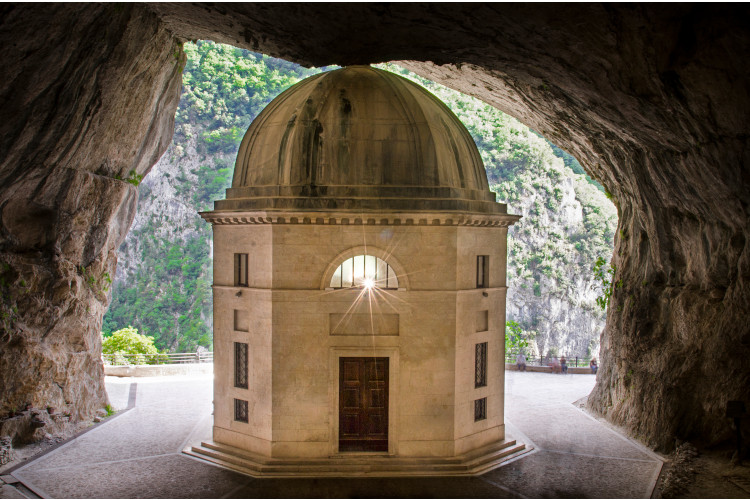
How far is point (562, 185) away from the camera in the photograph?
65.1m

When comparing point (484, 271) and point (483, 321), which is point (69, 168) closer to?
point (484, 271)

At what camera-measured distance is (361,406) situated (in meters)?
16.6

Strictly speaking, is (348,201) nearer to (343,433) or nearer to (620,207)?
(343,433)

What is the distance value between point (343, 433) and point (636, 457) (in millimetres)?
7923

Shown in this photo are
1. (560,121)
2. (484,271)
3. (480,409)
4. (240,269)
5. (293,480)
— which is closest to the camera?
(293,480)

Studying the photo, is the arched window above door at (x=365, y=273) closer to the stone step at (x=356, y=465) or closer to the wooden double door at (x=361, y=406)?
the wooden double door at (x=361, y=406)

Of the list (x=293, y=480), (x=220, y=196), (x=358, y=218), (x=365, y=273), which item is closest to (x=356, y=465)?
(x=293, y=480)

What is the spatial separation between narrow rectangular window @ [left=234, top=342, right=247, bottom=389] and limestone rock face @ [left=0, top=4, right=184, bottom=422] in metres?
6.14

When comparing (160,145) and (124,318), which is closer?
(160,145)

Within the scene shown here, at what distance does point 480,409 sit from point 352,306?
15.4 ft

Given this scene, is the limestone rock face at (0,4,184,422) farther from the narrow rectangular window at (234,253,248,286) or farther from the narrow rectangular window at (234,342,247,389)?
the narrow rectangular window at (234,342,247,389)

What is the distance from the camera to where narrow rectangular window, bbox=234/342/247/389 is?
1722 centimetres

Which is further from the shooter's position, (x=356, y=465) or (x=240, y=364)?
(x=240, y=364)

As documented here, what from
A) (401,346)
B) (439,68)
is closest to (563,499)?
(401,346)
